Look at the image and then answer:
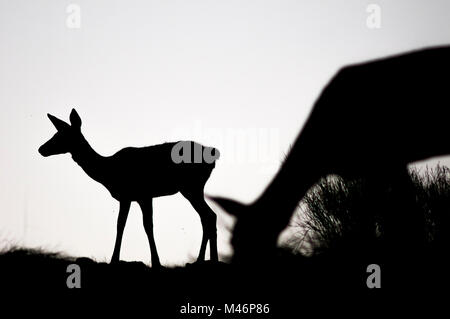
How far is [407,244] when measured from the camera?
5781mm

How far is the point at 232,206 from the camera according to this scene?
19.4ft

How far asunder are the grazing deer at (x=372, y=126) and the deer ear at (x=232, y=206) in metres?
0.32

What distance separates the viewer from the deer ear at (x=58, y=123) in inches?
225

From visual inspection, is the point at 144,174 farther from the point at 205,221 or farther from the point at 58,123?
the point at 58,123

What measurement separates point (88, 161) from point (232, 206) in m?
1.62

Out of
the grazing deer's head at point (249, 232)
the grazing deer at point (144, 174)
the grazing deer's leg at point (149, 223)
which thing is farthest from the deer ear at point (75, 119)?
the grazing deer's head at point (249, 232)

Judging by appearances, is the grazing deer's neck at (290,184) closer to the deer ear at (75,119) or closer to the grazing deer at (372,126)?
the grazing deer at (372,126)

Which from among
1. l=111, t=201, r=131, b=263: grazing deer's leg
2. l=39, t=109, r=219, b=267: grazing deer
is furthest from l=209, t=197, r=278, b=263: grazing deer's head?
l=111, t=201, r=131, b=263: grazing deer's leg

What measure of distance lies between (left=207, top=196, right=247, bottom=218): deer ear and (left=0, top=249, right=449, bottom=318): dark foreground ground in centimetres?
61

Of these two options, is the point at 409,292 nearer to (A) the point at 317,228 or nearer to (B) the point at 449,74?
(A) the point at 317,228

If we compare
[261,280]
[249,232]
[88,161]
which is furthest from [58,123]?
[261,280]

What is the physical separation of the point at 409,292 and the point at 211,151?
Answer: 2410mm

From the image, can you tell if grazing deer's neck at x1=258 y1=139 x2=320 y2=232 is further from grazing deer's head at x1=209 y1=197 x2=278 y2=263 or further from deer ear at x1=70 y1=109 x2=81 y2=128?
deer ear at x1=70 y1=109 x2=81 y2=128
